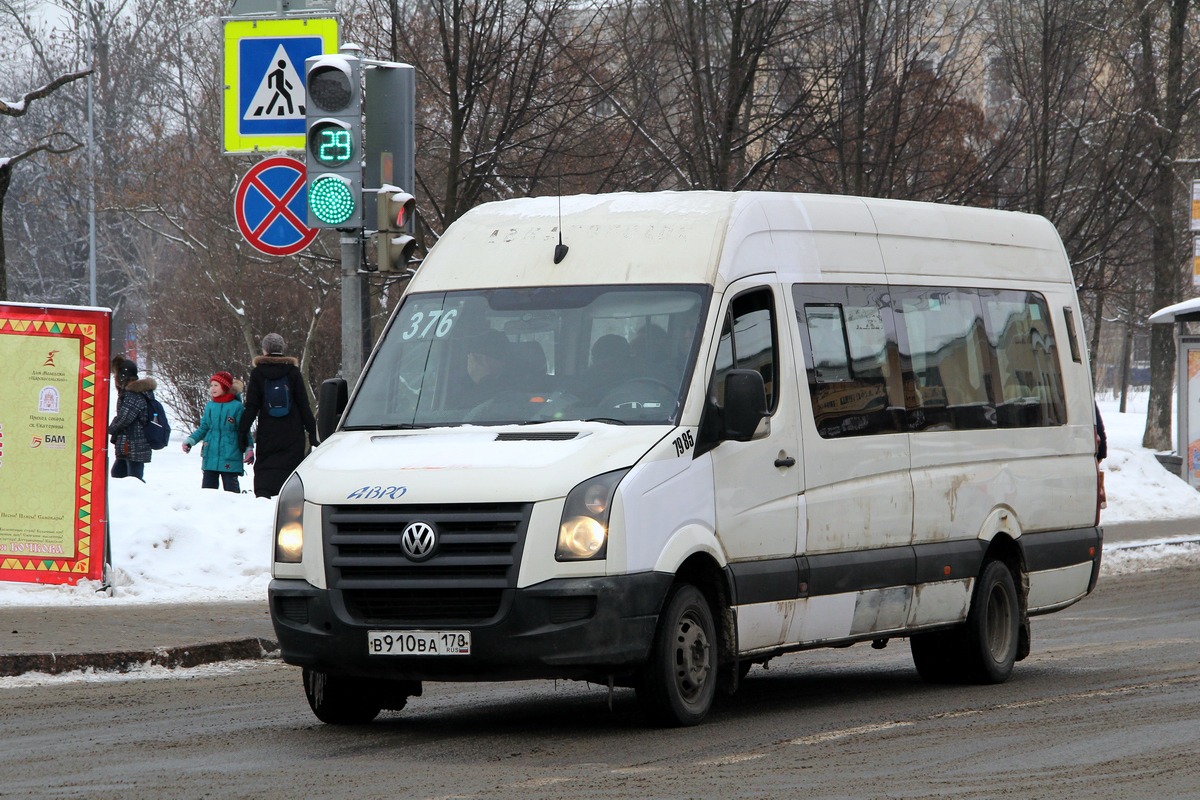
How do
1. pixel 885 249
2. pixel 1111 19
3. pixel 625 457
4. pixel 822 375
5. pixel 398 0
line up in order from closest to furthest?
pixel 625 457
pixel 822 375
pixel 885 249
pixel 398 0
pixel 1111 19

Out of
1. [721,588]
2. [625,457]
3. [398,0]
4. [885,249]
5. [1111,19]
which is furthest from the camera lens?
[1111,19]

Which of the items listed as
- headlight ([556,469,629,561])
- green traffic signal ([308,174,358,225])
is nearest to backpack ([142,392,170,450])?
green traffic signal ([308,174,358,225])

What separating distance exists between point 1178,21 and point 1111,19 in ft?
10.7

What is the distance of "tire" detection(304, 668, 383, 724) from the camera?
8.84 metres

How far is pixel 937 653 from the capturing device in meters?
10.8

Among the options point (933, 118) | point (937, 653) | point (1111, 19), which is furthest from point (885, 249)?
point (1111, 19)

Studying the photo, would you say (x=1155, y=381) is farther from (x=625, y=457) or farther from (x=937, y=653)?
(x=625, y=457)

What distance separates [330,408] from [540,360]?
118cm

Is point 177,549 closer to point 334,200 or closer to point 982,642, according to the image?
point 334,200

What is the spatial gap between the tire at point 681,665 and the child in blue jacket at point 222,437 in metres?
11.2

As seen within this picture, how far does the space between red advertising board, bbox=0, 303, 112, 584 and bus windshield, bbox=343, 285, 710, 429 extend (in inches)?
189

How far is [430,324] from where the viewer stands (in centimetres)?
936

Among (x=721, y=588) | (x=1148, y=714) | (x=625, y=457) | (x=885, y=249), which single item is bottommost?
(x=1148, y=714)

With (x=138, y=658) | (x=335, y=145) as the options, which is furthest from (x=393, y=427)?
(x=335, y=145)
